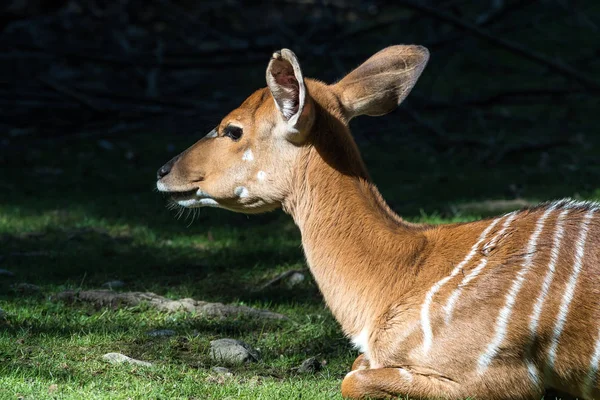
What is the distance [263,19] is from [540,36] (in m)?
4.32

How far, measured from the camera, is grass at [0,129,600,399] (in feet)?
13.5

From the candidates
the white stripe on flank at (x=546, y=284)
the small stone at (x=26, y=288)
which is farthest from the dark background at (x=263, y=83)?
the white stripe on flank at (x=546, y=284)

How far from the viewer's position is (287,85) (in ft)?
13.1

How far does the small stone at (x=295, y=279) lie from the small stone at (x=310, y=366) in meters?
1.33

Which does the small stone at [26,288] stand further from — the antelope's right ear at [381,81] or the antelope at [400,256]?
the antelope's right ear at [381,81]

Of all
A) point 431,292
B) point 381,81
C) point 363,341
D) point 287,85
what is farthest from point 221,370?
point 381,81

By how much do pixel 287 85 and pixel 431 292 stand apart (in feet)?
3.40

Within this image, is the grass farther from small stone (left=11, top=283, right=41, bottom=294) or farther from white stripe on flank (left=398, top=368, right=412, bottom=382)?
white stripe on flank (left=398, top=368, right=412, bottom=382)

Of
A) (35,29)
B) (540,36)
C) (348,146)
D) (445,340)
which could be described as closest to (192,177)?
(348,146)

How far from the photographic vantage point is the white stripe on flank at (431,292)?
3736 mm

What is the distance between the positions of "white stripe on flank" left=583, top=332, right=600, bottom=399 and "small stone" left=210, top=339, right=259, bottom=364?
158 centimetres

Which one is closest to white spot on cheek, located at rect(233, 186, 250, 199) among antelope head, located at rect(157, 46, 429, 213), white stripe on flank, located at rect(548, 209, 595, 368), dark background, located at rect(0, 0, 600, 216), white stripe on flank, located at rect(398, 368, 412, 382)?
antelope head, located at rect(157, 46, 429, 213)

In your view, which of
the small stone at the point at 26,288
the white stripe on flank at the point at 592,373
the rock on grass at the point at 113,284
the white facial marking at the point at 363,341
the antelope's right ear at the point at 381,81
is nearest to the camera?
the white stripe on flank at the point at 592,373

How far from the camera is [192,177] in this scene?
176 inches
